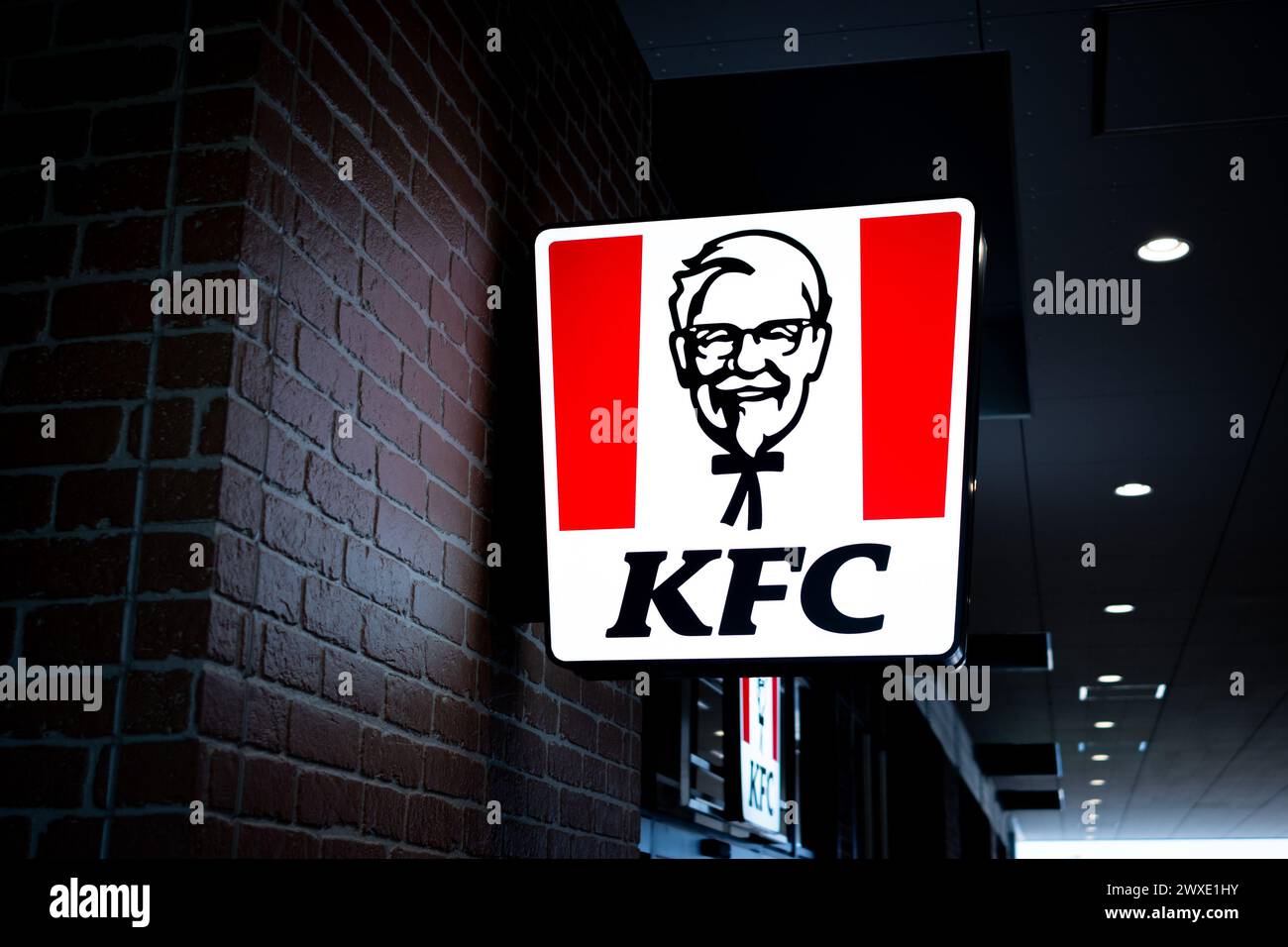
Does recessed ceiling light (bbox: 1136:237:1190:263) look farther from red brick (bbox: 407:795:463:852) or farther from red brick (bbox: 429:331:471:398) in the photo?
red brick (bbox: 407:795:463:852)

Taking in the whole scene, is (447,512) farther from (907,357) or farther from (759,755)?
(759,755)

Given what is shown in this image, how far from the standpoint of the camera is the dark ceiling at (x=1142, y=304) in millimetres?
3139

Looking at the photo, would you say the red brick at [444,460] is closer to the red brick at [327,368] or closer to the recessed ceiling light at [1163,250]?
the red brick at [327,368]

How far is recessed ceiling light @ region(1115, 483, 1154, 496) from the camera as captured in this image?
6156mm

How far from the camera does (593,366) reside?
221 cm

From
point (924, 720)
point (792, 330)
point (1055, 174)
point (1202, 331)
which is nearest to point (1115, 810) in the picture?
point (924, 720)

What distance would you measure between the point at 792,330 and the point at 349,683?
2.83 ft

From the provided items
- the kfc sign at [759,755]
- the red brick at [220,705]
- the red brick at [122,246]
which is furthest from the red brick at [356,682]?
the kfc sign at [759,755]

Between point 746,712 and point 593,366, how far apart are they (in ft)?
7.33

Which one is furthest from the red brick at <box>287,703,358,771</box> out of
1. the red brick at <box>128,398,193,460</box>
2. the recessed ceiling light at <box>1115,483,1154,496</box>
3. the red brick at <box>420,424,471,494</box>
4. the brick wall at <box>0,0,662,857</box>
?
the recessed ceiling light at <box>1115,483,1154,496</box>

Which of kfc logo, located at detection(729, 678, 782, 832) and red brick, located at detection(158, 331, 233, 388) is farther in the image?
kfc logo, located at detection(729, 678, 782, 832)

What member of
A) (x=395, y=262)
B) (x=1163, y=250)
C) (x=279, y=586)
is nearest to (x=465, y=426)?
(x=395, y=262)

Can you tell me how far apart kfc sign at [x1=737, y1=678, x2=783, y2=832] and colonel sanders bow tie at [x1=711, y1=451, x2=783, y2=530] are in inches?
70.4
